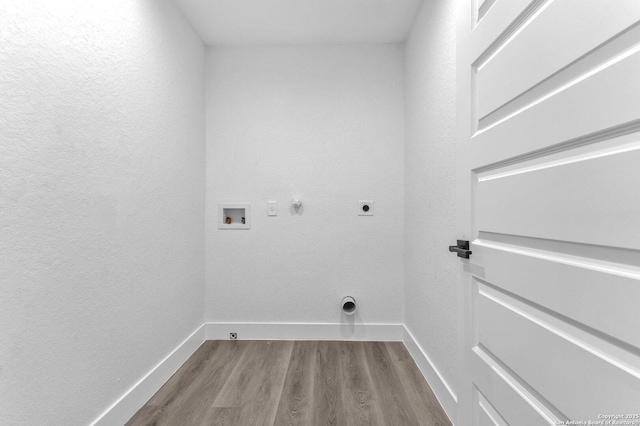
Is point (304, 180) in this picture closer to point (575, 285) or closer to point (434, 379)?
point (434, 379)

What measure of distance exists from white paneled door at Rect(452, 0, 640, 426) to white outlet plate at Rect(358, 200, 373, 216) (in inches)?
56.3

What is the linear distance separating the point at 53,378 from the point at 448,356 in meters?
1.76

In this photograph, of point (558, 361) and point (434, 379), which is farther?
point (434, 379)

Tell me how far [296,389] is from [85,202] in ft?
4.88

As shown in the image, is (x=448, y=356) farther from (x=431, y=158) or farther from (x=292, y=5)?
(x=292, y=5)

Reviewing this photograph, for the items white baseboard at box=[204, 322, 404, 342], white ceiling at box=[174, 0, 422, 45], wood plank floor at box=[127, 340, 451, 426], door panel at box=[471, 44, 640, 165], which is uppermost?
white ceiling at box=[174, 0, 422, 45]

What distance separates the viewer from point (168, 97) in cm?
198

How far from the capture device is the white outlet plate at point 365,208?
2.55m

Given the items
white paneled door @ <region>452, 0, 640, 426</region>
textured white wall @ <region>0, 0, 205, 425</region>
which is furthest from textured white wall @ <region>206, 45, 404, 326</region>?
white paneled door @ <region>452, 0, 640, 426</region>

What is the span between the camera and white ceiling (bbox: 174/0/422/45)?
2078 millimetres

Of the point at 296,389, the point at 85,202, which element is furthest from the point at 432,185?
the point at 85,202

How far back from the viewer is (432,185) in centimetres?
188

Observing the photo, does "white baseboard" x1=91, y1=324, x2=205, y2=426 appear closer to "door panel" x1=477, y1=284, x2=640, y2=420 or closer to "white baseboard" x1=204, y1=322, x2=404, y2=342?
"white baseboard" x1=204, y1=322, x2=404, y2=342

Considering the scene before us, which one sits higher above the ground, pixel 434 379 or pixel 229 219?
pixel 229 219
